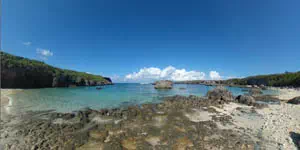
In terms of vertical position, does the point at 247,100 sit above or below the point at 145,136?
below

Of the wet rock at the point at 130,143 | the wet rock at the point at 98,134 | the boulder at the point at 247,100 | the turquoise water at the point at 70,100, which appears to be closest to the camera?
the wet rock at the point at 130,143

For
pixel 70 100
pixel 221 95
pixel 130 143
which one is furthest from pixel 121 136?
pixel 221 95

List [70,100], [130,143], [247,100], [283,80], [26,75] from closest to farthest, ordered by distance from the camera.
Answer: [130,143] < [247,100] < [70,100] < [26,75] < [283,80]

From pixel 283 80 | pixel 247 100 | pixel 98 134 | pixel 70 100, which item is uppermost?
pixel 283 80

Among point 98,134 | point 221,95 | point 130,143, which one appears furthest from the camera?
point 221,95

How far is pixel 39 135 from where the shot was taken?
7504mm

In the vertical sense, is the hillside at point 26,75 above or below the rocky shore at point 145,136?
above

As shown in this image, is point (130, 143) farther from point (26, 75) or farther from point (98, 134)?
point (26, 75)

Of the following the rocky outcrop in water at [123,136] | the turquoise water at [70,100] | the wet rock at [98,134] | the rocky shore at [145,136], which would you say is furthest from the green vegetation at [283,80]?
the wet rock at [98,134]

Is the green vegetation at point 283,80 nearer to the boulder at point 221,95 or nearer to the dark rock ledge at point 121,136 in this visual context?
the boulder at point 221,95

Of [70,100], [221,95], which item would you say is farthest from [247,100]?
[70,100]

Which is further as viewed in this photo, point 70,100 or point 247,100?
point 70,100

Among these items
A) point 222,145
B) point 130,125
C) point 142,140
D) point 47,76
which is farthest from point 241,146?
point 47,76

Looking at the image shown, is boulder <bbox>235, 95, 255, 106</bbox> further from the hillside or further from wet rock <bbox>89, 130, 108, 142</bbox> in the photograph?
the hillside
